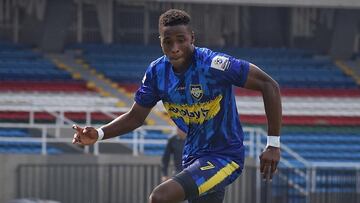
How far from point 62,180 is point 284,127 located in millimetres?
7467

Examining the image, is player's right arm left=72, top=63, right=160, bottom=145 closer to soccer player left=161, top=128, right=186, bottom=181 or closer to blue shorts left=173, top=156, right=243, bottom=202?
blue shorts left=173, top=156, right=243, bottom=202

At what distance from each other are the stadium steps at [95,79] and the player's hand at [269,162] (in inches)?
634

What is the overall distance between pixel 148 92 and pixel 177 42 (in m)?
0.64

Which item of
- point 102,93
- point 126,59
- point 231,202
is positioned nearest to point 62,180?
point 231,202

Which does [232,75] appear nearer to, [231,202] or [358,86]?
[231,202]

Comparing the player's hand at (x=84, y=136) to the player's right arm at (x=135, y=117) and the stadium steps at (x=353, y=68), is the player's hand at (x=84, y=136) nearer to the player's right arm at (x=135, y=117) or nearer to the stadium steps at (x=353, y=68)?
the player's right arm at (x=135, y=117)

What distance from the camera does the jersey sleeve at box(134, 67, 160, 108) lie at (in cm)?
737

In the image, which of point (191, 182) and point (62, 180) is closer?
point (191, 182)

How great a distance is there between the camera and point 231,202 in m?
17.4

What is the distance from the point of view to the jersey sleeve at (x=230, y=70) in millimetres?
6992

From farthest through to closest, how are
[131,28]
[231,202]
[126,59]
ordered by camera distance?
[131,28], [126,59], [231,202]

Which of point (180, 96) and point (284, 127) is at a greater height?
point (180, 96)

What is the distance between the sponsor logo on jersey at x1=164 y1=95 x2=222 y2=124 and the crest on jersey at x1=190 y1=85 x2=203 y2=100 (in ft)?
0.19

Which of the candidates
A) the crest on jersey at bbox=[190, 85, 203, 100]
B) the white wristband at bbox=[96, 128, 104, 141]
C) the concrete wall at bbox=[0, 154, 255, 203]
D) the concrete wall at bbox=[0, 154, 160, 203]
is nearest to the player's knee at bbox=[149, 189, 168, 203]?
the crest on jersey at bbox=[190, 85, 203, 100]
